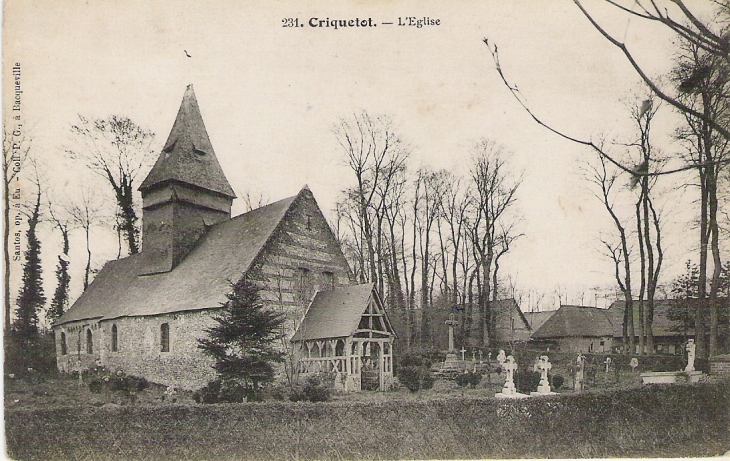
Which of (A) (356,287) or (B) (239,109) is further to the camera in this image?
(A) (356,287)

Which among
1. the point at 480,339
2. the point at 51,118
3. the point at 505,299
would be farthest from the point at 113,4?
the point at 480,339

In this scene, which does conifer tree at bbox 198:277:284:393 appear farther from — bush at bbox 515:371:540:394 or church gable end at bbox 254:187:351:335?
bush at bbox 515:371:540:394

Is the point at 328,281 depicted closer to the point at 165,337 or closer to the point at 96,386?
the point at 165,337

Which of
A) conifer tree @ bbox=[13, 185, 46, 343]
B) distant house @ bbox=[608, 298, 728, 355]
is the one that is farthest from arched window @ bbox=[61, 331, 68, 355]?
distant house @ bbox=[608, 298, 728, 355]

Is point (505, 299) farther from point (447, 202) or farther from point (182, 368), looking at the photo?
point (182, 368)

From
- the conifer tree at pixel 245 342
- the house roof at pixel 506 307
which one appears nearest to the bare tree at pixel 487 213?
the house roof at pixel 506 307

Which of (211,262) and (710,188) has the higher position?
(710,188)

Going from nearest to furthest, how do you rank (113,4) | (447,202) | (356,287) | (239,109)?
(113,4)
(239,109)
(356,287)
(447,202)

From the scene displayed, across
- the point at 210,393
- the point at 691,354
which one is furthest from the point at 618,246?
the point at 210,393
